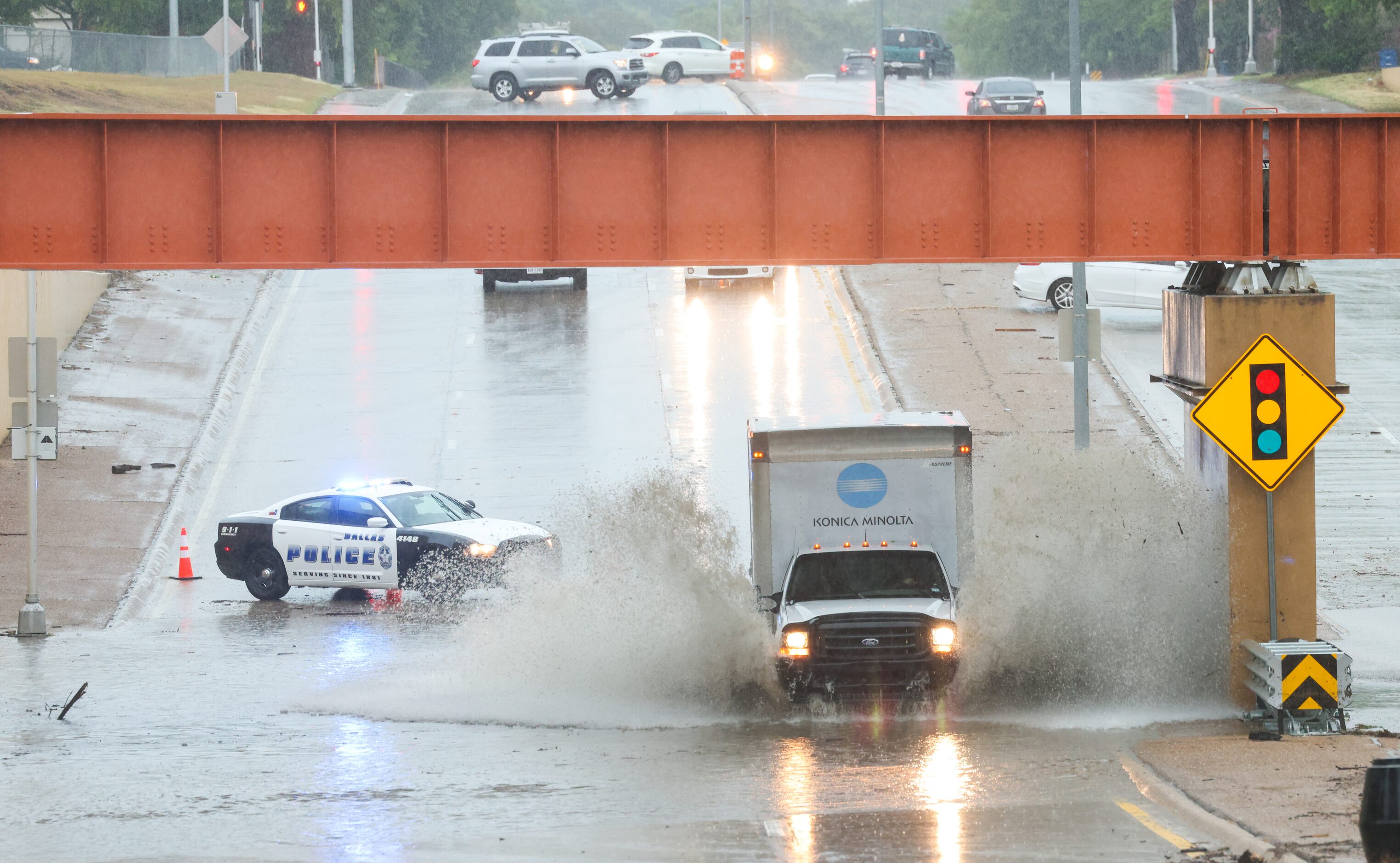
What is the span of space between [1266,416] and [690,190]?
615cm

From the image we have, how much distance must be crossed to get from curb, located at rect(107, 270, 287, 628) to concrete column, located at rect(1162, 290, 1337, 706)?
13.9 metres

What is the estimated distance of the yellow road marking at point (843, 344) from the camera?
32.7 metres

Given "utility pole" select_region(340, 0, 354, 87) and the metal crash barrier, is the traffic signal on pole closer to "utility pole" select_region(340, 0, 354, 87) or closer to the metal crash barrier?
the metal crash barrier

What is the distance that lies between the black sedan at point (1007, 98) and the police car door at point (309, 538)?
34.1 m

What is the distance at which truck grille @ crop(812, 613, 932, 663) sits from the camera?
622 inches

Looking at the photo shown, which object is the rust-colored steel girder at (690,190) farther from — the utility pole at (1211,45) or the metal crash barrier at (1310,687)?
the utility pole at (1211,45)

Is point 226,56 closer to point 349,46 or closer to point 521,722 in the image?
point 349,46

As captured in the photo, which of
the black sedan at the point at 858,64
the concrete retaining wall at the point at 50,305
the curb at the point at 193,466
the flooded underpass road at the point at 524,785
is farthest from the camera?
the black sedan at the point at 858,64

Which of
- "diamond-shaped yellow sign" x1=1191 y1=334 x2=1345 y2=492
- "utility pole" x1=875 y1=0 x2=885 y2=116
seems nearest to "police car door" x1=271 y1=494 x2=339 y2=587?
"diamond-shaped yellow sign" x1=1191 y1=334 x2=1345 y2=492

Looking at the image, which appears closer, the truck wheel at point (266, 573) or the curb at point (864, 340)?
the truck wheel at point (266, 573)

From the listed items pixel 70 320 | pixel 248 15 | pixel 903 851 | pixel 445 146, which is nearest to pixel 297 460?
pixel 70 320

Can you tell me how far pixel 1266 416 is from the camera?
15070 mm

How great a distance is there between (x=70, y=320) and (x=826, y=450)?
25104 millimetres

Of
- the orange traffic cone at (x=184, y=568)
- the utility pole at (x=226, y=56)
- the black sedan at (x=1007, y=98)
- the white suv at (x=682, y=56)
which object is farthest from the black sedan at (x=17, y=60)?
the orange traffic cone at (x=184, y=568)
